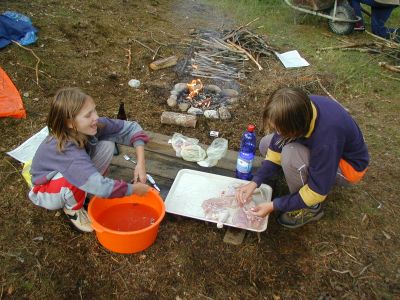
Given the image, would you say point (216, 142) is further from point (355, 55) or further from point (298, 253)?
point (355, 55)

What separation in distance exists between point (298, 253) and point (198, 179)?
1.04 meters

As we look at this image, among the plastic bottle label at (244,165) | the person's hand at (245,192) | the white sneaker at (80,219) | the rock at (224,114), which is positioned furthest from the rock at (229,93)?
the white sneaker at (80,219)

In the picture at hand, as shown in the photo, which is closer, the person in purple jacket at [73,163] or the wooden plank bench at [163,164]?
the person in purple jacket at [73,163]

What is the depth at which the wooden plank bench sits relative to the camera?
323cm

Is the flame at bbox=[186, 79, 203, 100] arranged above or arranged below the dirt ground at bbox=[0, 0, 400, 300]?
below

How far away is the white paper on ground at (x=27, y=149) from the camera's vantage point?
3.38m

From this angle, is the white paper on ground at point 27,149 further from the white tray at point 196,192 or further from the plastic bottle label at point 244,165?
the plastic bottle label at point 244,165

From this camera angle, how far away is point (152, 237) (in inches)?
102

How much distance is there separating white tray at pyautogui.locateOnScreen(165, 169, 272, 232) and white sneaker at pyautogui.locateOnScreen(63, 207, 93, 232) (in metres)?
0.62

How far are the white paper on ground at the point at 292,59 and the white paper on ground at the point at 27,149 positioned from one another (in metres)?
3.84

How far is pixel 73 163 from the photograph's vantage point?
233cm

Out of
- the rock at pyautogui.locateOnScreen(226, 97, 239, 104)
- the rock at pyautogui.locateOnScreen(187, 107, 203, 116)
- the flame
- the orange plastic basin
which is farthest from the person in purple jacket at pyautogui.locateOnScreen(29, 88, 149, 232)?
the rock at pyautogui.locateOnScreen(226, 97, 239, 104)

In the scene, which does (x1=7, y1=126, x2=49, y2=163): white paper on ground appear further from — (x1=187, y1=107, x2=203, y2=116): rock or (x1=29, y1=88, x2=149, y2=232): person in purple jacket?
(x1=187, y1=107, x2=203, y2=116): rock

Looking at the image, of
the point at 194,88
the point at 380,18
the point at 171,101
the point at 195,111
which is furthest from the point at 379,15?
the point at 171,101
